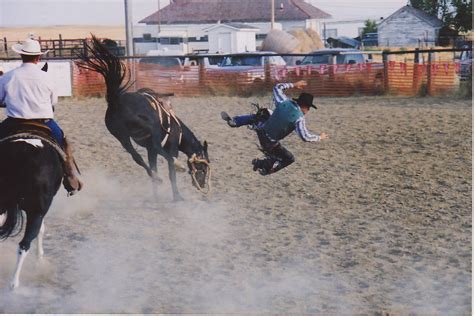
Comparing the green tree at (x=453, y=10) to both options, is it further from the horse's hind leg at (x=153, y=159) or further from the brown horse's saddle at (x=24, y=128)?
the brown horse's saddle at (x=24, y=128)

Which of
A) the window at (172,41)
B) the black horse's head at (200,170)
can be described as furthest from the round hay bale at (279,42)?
the black horse's head at (200,170)

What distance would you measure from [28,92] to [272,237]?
7.59 feet

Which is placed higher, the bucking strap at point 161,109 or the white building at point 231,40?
the white building at point 231,40

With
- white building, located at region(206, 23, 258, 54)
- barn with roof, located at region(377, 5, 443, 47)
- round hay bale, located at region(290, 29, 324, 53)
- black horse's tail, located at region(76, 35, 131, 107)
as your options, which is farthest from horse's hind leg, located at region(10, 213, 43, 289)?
round hay bale, located at region(290, 29, 324, 53)

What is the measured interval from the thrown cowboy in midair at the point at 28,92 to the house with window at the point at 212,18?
11.2 ft

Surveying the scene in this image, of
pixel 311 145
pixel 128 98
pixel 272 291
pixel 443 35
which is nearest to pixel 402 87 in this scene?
pixel 443 35

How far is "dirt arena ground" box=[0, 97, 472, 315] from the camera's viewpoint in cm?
499

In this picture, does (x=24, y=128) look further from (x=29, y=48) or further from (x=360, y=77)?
(x=360, y=77)

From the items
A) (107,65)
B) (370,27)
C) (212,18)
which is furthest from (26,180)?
(370,27)

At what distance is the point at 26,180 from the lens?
5.18 metres

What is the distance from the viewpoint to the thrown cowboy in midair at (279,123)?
19.1 ft

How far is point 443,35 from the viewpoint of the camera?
18.7 metres

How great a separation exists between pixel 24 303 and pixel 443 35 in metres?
15.6

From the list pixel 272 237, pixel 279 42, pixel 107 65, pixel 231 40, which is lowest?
pixel 272 237
